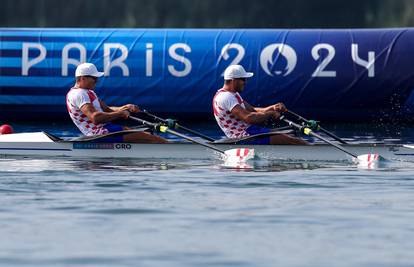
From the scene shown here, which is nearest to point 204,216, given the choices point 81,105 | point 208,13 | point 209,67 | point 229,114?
point 229,114

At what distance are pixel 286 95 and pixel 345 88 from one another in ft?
3.87

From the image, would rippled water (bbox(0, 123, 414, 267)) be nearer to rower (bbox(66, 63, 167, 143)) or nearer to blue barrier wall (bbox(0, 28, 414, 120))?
rower (bbox(66, 63, 167, 143))

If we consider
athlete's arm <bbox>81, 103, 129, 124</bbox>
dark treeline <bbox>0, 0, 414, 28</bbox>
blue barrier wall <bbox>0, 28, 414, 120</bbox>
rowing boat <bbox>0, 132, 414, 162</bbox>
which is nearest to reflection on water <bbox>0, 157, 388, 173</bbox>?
rowing boat <bbox>0, 132, 414, 162</bbox>

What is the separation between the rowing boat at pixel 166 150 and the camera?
61.0ft

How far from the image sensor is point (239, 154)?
18.3m

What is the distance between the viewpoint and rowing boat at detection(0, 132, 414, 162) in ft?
61.0

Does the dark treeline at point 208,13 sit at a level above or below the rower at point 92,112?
above

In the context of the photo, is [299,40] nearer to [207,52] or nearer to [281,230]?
[207,52]

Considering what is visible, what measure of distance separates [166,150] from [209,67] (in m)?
7.24

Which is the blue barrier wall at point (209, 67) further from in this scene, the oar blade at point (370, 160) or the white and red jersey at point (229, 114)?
the oar blade at point (370, 160)

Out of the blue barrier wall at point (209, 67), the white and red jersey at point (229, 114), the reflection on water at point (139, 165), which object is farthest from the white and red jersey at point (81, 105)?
the blue barrier wall at point (209, 67)

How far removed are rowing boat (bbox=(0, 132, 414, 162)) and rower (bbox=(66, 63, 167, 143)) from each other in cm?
15

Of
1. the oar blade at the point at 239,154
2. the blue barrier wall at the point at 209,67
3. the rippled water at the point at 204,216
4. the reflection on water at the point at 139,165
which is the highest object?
the blue barrier wall at the point at 209,67

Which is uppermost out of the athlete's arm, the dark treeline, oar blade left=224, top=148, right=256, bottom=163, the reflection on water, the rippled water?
the dark treeline
